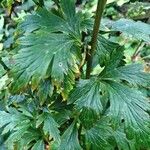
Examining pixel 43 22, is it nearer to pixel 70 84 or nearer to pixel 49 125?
pixel 70 84

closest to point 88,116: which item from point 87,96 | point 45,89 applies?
point 87,96

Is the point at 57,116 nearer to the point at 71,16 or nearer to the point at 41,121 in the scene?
the point at 41,121

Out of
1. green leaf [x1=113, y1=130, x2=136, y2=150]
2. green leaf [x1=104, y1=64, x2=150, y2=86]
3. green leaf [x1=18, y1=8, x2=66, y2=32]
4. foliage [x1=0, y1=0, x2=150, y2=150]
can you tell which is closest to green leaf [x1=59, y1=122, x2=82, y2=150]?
foliage [x1=0, y1=0, x2=150, y2=150]

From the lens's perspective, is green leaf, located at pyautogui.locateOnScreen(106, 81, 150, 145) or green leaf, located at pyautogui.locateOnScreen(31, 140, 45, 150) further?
green leaf, located at pyautogui.locateOnScreen(31, 140, 45, 150)

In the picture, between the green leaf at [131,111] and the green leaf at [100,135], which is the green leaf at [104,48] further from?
the green leaf at [100,135]

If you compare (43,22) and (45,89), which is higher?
(43,22)

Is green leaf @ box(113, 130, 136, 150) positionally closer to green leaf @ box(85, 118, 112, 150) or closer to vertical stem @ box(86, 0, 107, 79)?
green leaf @ box(85, 118, 112, 150)

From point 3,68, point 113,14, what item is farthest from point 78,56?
point 113,14
